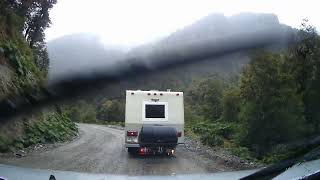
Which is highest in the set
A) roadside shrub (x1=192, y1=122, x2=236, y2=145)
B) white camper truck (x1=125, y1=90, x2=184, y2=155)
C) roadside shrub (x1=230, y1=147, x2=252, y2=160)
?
white camper truck (x1=125, y1=90, x2=184, y2=155)

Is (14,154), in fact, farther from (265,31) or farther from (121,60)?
(265,31)

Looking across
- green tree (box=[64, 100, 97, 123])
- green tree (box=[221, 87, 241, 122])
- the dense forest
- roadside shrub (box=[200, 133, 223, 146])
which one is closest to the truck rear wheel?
the dense forest

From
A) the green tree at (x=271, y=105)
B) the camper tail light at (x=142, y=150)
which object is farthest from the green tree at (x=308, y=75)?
the camper tail light at (x=142, y=150)

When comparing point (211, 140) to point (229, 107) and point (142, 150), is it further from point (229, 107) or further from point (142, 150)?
point (142, 150)

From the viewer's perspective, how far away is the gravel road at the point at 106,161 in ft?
32.7

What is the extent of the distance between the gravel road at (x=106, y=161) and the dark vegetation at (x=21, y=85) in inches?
27.8

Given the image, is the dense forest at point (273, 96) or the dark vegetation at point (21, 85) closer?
the dark vegetation at point (21, 85)

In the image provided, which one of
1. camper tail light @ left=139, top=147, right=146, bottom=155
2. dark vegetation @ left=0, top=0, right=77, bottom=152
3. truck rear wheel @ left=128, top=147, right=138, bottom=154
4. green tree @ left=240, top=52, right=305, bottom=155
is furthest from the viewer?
truck rear wheel @ left=128, top=147, right=138, bottom=154

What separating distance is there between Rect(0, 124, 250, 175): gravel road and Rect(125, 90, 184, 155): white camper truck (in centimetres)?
47

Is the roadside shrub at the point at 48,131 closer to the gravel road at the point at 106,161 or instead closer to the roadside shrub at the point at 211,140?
the gravel road at the point at 106,161

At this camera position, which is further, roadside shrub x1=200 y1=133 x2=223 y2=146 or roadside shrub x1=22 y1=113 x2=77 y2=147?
roadside shrub x1=200 y1=133 x2=223 y2=146

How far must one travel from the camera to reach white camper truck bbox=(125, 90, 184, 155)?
1402 cm

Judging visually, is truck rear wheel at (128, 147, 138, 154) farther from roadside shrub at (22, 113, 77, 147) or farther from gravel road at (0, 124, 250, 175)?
roadside shrub at (22, 113, 77, 147)

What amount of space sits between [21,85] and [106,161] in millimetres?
4701
